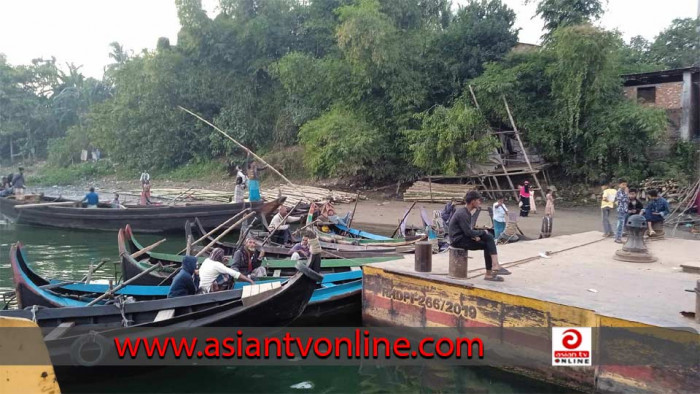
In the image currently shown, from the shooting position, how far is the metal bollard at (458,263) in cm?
662

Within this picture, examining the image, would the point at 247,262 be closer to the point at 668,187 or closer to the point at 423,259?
the point at 423,259

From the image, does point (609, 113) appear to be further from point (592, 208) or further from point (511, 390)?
point (511, 390)

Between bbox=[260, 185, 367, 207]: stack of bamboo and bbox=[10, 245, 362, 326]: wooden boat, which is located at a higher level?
bbox=[260, 185, 367, 207]: stack of bamboo

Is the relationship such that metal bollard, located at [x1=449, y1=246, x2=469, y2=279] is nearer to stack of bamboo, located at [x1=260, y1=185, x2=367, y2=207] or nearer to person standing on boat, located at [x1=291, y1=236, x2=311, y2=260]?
person standing on boat, located at [x1=291, y1=236, x2=311, y2=260]

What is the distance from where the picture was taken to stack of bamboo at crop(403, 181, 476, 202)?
2038 cm

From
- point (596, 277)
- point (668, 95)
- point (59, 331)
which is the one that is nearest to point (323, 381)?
point (59, 331)

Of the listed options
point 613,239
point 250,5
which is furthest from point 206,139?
point 613,239

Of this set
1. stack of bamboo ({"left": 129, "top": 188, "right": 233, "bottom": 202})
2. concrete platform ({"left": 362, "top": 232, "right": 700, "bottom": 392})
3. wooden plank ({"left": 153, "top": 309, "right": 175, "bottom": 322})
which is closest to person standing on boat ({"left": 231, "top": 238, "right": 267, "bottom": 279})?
concrete platform ({"left": 362, "top": 232, "right": 700, "bottom": 392})

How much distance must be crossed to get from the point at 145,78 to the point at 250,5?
8323mm

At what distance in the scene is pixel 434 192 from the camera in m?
20.8

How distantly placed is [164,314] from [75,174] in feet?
117

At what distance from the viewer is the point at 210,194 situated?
75.4ft

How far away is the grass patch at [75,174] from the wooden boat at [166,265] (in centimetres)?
2955

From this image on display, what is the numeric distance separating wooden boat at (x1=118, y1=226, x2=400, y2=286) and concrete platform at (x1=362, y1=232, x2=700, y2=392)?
1436 millimetres
